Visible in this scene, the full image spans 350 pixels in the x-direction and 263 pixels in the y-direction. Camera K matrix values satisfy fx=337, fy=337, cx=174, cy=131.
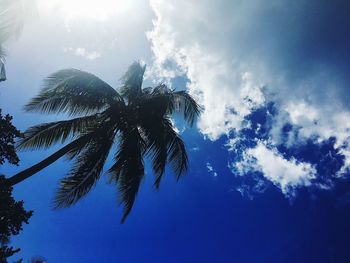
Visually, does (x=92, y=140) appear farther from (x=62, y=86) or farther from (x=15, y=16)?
(x=15, y=16)

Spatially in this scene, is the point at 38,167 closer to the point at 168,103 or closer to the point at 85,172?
the point at 85,172

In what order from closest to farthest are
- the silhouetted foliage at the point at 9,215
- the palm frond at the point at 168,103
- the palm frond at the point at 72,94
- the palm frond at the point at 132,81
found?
1. the silhouetted foliage at the point at 9,215
2. the palm frond at the point at 72,94
3. the palm frond at the point at 168,103
4. the palm frond at the point at 132,81

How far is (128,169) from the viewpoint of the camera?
13.5 meters

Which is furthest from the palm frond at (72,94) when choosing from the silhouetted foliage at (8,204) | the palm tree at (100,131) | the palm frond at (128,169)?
the silhouetted foliage at (8,204)

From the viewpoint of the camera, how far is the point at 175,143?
47.6 ft

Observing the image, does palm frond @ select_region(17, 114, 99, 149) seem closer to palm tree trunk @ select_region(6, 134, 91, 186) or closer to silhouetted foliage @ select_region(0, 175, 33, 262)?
palm tree trunk @ select_region(6, 134, 91, 186)

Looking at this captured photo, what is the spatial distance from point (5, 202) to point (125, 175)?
5.19 metres

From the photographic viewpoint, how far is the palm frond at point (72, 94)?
43.5 ft

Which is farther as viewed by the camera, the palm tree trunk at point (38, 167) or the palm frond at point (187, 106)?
the palm frond at point (187, 106)

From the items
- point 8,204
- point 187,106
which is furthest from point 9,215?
point 187,106

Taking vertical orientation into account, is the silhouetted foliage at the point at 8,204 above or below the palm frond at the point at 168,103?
below

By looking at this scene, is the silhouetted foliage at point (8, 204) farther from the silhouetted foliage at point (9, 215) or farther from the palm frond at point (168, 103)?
the palm frond at point (168, 103)

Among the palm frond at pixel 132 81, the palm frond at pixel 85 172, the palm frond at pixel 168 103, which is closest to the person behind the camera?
the palm frond at pixel 85 172

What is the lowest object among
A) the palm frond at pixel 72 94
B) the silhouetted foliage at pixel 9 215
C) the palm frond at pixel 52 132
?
the silhouetted foliage at pixel 9 215
